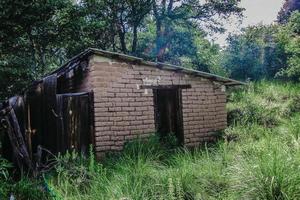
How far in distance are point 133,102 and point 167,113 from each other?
150cm

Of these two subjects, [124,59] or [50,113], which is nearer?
[50,113]

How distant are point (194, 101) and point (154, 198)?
5.47 m

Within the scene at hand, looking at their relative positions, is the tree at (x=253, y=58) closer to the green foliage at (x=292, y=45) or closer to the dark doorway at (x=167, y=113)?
the green foliage at (x=292, y=45)

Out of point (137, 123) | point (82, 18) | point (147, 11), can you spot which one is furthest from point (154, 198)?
point (147, 11)

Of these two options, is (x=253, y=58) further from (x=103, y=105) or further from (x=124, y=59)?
(x=103, y=105)

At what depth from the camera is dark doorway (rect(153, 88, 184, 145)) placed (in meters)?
9.50

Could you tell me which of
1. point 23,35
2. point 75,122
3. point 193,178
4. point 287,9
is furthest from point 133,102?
point 287,9

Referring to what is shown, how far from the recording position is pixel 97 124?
7734 mm

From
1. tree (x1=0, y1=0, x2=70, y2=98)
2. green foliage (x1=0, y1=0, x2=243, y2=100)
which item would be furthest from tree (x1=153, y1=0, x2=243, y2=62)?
tree (x1=0, y1=0, x2=70, y2=98)

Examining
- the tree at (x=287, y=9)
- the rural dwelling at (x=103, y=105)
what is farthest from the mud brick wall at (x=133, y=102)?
the tree at (x=287, y=9)

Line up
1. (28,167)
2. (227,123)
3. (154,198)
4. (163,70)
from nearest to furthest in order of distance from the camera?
1. (154,198)
2. (28,167)
3. (163,70)
4. (227,123)

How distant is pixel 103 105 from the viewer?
7.90 metres

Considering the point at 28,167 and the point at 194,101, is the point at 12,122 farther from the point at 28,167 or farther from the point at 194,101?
the point at 194,101

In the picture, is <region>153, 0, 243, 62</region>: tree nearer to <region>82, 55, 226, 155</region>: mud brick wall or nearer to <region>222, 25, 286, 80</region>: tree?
<region>222, 25, 286, 80</region>: tree
